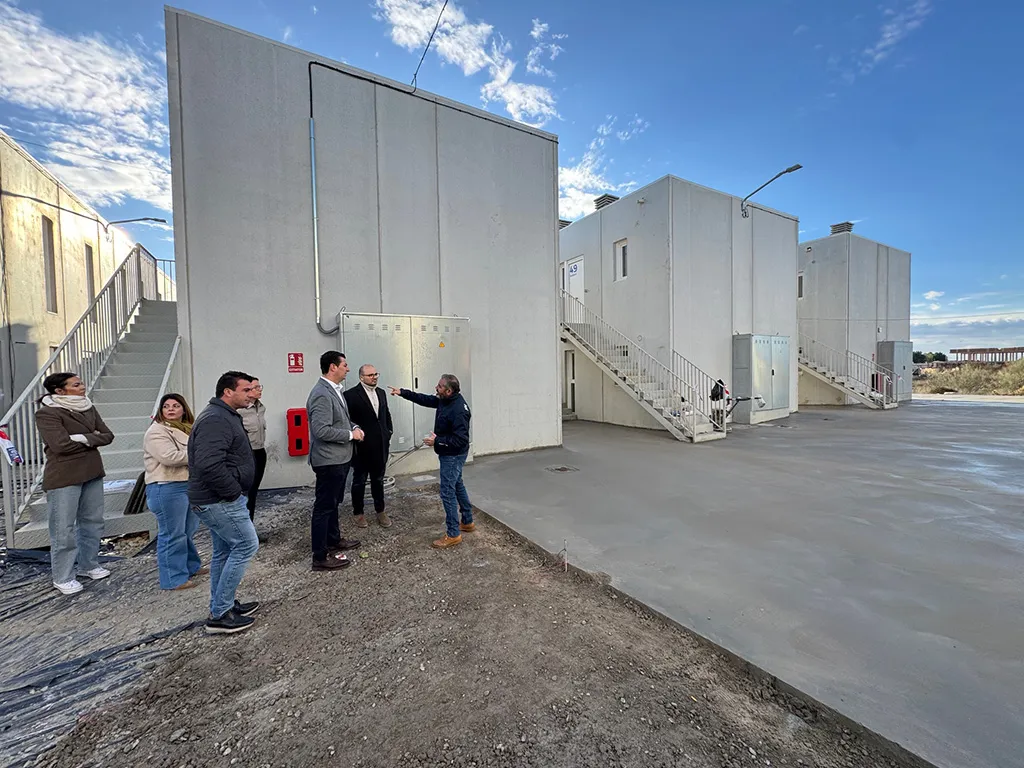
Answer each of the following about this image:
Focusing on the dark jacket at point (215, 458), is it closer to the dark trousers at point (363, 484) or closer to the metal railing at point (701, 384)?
the dark trousers at point (363, 484)

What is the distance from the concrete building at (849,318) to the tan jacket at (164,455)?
60.2 feet

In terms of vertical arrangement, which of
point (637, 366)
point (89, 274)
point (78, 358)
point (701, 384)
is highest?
point (89, 274)

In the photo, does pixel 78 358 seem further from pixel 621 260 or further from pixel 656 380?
pixel 621 260

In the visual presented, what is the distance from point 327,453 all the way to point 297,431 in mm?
2877

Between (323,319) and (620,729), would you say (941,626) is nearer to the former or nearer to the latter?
(620,729)

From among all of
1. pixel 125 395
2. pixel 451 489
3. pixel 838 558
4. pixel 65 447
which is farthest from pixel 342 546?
pixel 838 558

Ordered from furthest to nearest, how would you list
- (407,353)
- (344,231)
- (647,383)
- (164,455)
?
1. (647,383)
2. (407,353)
3. (344,231)
4. (164,455)

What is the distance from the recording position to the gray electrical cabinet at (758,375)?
1174cm

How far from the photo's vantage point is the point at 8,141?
25.4 ft

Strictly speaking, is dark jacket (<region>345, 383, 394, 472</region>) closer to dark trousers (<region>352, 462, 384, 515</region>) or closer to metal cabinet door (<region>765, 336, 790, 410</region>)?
dark trousers (<region>352, 462, 384, 515</region>)

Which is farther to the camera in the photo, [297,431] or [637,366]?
[637,366]

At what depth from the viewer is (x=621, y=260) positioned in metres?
12.3

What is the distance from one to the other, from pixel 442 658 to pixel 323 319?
5.15 meters

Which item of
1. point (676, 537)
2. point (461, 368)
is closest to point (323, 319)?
point (461, 368)
